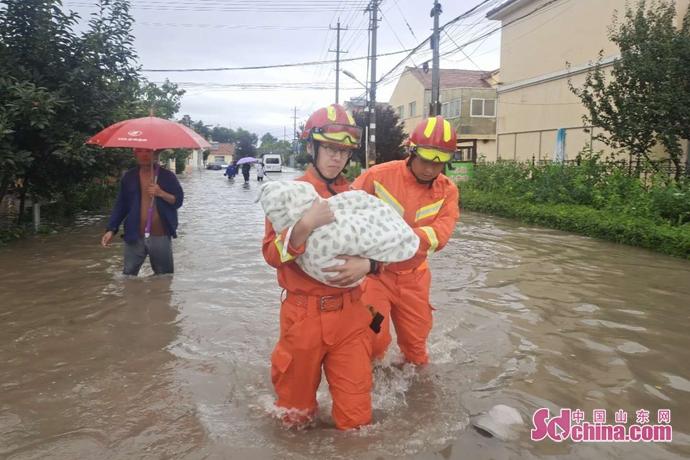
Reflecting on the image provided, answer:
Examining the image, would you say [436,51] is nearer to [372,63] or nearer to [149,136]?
[372,63]

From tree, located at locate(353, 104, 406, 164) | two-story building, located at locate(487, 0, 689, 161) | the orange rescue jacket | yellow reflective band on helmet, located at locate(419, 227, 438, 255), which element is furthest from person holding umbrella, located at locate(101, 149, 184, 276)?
tree, located at locate(353, 104, 406, 164)

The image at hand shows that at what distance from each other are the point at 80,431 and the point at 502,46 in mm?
24965

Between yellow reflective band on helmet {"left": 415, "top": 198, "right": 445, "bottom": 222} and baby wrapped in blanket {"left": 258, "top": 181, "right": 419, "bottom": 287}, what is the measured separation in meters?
0.85

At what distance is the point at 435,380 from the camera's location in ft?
13.4

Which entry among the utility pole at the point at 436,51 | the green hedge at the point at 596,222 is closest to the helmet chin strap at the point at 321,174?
the green hedge at the point at 596,222

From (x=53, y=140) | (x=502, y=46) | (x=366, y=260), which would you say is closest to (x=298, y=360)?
(x=366, y=260)

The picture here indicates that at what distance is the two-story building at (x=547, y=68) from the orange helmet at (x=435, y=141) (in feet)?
51.7

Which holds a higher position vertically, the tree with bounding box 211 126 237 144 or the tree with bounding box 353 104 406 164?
the tree with bounding box 211 126 237 144

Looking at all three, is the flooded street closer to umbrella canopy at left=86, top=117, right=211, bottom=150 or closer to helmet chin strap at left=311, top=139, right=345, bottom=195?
helmet chin strap at left=311, top=139, right=345, bottom=195

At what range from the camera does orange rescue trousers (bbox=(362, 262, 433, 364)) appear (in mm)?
3551

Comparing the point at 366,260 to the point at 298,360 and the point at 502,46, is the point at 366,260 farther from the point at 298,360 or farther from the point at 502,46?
the point at 502,46

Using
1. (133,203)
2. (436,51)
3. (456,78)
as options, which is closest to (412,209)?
(133,203)

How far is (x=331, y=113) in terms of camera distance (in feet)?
9.31

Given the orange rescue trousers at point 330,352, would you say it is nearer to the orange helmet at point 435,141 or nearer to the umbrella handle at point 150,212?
the orange helmet at point 435,141
